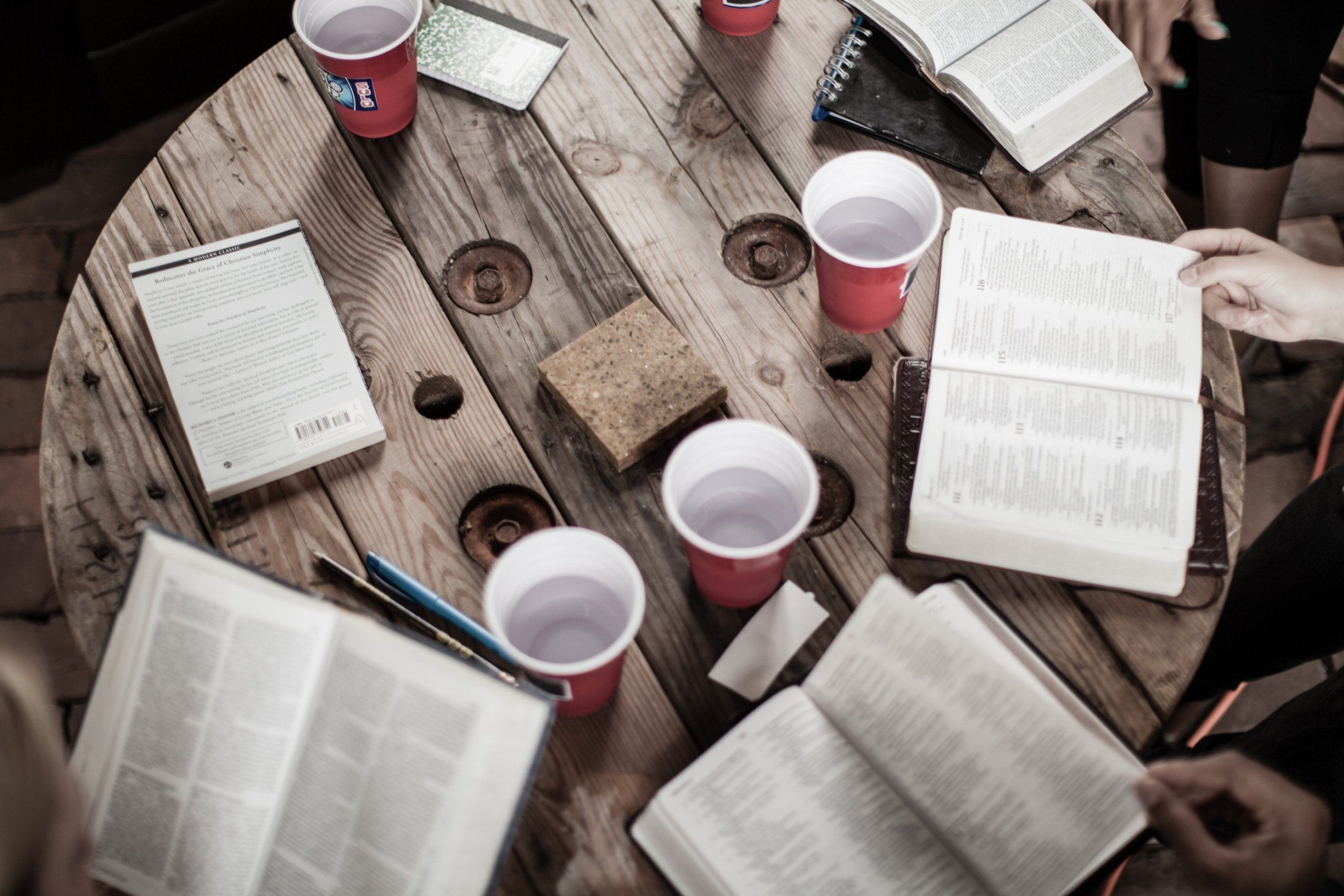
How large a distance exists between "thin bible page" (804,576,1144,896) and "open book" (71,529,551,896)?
0.43 metres

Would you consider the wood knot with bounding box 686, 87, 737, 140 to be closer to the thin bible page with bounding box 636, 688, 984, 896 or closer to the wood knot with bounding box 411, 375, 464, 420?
the wood knot with bounding box 411, 375, 464, 420

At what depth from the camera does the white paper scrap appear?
3.13 ft

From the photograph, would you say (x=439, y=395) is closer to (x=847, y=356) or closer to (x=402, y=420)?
(x=402, y=420)

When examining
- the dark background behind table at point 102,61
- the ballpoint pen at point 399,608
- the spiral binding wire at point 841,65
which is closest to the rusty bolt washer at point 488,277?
the ballpoint pen at point 399,608

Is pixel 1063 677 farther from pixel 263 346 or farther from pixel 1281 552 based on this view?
pixel 263 346

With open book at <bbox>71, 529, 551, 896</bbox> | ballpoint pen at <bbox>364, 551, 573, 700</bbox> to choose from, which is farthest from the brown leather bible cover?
open book at <bbox>71, 529, 551, 896</bbox>

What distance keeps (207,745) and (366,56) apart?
749 millimetres

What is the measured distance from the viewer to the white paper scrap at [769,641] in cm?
95

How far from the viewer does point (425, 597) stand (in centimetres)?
95

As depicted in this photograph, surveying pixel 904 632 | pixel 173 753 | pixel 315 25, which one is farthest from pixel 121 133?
pixel 904 632

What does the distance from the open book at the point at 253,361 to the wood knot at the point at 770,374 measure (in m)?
0.44

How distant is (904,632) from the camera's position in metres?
0.85

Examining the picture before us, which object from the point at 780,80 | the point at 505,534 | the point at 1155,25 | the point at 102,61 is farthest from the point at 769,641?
the point at 102,61

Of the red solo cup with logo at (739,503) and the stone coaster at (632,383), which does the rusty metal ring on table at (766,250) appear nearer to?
the stone coaster at (632,383)
